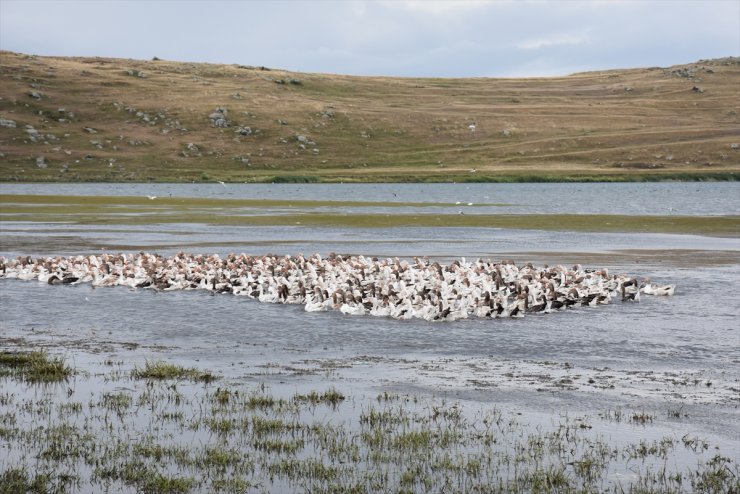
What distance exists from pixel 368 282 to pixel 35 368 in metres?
11.8

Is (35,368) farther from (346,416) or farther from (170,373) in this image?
(346,416)

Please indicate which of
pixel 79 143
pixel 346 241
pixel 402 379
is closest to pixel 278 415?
pixel 402 379

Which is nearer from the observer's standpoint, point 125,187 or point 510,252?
point 510,252

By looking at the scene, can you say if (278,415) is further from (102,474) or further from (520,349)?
(520,349)

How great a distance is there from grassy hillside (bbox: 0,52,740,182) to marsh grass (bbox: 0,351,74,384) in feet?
387

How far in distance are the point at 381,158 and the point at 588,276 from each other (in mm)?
138276

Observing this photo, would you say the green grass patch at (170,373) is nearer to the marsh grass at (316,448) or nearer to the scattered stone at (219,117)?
the marsh grass at (316,448)

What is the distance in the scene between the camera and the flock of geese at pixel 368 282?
2475 centimetres

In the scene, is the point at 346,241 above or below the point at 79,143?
below

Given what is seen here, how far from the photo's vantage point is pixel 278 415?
14.4m

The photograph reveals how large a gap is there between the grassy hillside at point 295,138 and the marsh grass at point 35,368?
387 feet

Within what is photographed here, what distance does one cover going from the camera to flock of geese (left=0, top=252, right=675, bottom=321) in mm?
24750

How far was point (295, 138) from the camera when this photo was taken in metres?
170

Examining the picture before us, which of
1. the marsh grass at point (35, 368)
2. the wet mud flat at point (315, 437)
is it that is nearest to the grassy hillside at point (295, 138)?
the marsh grass at point (35, 368)
